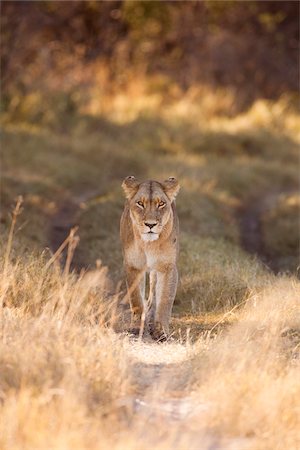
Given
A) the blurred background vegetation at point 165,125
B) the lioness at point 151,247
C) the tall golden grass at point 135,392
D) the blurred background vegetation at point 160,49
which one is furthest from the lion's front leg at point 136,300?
the blurred background vegetation at point 160,49

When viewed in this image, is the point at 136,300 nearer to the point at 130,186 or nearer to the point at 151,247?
the point at 151,247

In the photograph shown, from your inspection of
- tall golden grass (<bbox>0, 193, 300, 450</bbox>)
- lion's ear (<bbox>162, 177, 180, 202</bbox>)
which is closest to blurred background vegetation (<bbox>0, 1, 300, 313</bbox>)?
lion's ear (<bbox>162, 177, 180, 202</bbox>)

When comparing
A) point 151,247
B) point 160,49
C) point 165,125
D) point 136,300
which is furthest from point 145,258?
point 160,49

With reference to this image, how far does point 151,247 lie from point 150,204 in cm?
32

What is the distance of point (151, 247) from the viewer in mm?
7328

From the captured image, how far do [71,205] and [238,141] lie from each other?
647cm

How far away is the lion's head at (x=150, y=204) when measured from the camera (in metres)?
7.18

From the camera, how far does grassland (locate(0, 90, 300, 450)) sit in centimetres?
486

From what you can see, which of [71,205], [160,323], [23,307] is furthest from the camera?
Result: [71,205]

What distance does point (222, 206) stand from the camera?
46.3 ft

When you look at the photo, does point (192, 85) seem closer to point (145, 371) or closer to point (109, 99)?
→ point (109, 99)

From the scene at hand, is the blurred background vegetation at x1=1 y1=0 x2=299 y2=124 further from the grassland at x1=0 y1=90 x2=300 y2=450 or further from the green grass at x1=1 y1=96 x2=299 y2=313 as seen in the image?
the grassland at x1=0 y1=90 x2=300 y2=450

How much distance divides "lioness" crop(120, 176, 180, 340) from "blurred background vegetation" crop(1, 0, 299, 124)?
12.4 meters

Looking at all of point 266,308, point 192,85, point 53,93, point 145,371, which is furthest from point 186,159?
point 145,371
